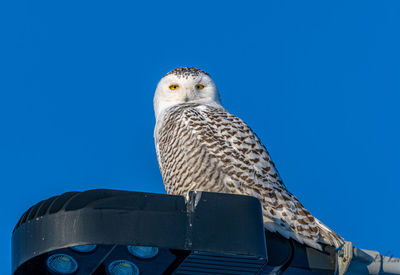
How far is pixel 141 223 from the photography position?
2.13 metres

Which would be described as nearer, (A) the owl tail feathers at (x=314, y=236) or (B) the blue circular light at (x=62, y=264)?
(B) the blue circular light at (x=62, y=264)

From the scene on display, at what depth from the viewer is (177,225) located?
7.09 ft

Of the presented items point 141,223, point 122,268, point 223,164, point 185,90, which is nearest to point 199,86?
point 185,90

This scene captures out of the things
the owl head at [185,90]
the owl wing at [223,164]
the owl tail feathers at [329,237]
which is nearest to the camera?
the owl tail feathers at [329,237]

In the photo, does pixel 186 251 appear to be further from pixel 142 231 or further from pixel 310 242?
pixel 310 242

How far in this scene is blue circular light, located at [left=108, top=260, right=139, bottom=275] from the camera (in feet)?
7.55

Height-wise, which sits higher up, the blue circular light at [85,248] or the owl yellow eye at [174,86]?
the owl yellow eye at [174,86]

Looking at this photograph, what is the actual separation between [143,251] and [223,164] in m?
2.13

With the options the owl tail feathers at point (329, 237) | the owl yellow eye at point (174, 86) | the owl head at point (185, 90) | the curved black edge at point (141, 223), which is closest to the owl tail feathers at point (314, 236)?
the owl tail feathers at point (329, 237)

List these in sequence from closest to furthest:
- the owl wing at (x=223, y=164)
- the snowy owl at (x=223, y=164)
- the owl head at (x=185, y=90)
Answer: the snowy owl at (x=223, y=164), the owl wing at (x=223, y=164), the owl head at (x=185, y=90)

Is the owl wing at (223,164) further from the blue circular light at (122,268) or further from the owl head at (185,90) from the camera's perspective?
the blue circular light at (122,268)

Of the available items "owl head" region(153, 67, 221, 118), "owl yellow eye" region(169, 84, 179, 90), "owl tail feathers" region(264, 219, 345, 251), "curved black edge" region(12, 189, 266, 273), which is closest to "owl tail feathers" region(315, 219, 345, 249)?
"owl tail feathers" region(264, 219, 345, 251)

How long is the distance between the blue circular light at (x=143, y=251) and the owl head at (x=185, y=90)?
3.36 meters

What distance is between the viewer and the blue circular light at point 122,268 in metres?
2.30
